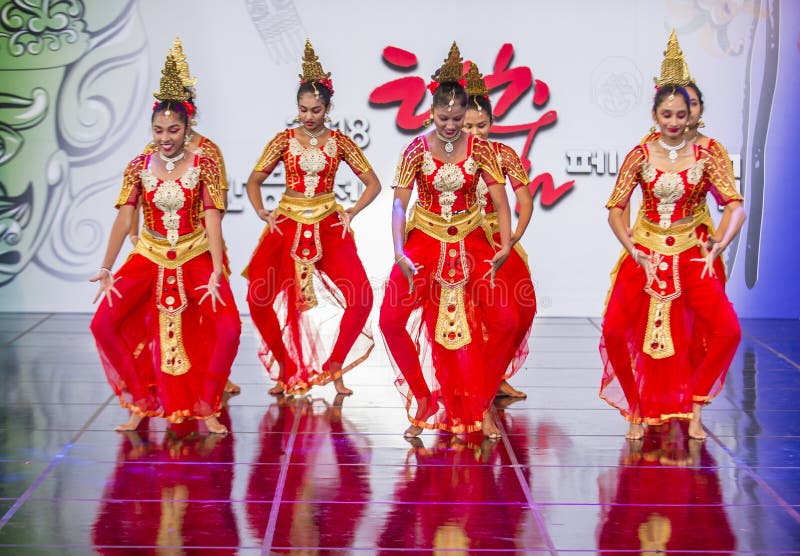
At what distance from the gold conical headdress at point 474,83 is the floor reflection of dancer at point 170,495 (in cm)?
190

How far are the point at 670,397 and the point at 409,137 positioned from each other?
3674 millimetres

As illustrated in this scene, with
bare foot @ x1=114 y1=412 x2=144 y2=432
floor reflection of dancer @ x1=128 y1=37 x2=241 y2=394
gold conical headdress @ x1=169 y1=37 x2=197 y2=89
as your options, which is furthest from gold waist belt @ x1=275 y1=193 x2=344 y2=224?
bare foot @ x1=114 y1=412 x2=144 y2=432

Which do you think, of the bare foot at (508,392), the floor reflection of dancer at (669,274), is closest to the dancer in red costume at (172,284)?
the bare foot at (508,392)

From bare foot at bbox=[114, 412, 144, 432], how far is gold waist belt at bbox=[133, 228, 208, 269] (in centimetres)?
64

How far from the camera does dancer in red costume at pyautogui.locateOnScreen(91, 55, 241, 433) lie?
5.11 meters

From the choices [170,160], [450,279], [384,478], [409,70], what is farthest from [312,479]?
[409,70]

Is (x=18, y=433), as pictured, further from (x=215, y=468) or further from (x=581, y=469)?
(x=581, y=469)

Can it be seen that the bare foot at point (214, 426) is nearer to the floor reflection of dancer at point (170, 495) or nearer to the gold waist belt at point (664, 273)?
the floor reflection of dancer at point (170, 495)

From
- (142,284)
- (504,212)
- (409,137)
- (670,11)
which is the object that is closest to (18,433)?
(142,284)

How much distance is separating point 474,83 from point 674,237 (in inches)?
47.6

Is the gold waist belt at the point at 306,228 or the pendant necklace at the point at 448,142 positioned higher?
the pendant necklace at the point at 448,142

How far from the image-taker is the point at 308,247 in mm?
5891

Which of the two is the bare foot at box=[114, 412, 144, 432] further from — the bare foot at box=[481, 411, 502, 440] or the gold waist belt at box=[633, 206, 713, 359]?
the gold waist belt at box=[633, 206, 713, 359]

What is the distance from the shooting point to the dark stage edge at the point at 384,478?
3832 mm
